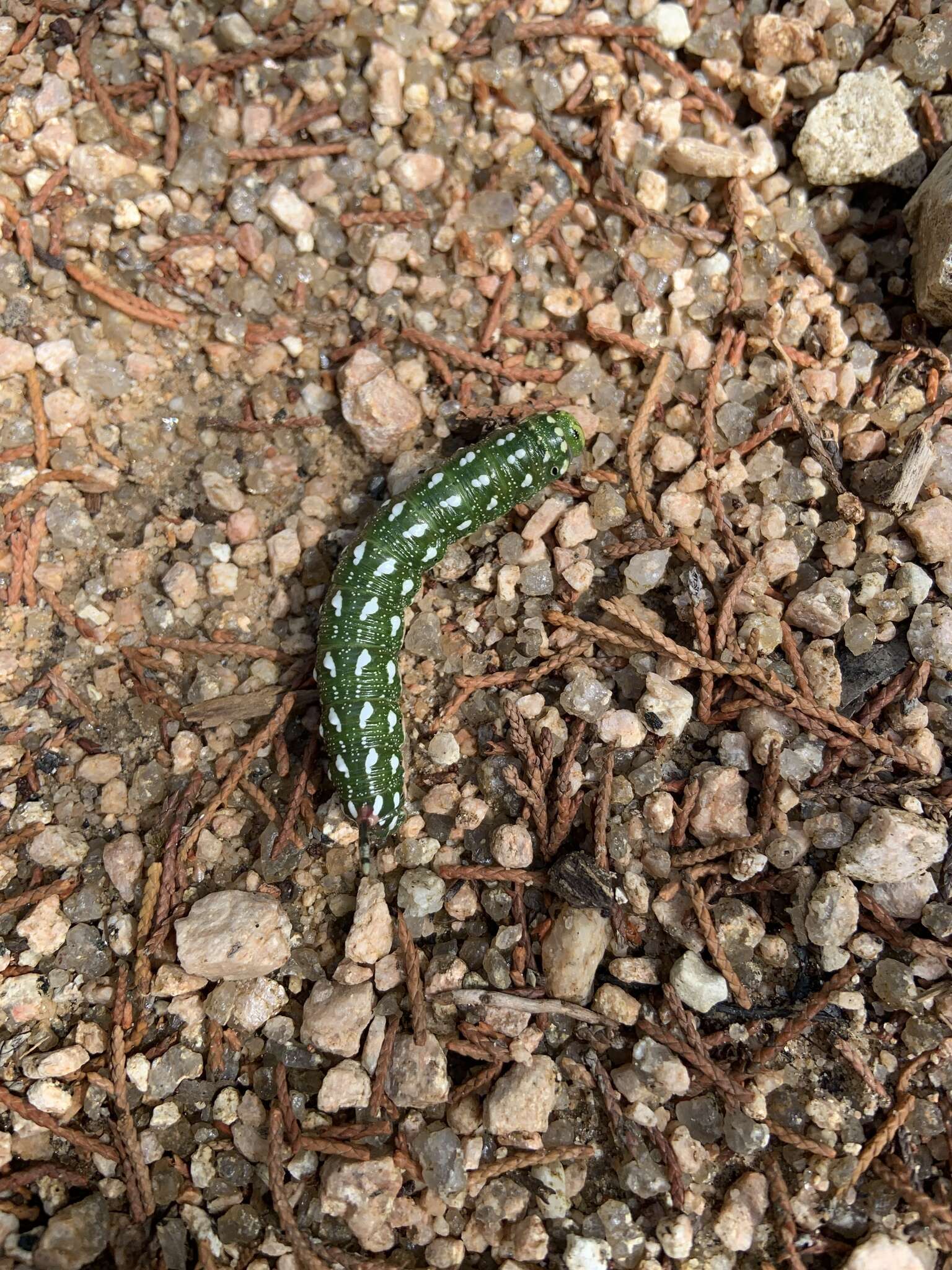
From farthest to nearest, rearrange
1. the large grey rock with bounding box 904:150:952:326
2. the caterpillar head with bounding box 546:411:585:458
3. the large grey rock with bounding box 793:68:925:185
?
the large grey rock with bounding box 793:68:925:185 < the caterpillar head with bounding box 546:411:585:458 < the large grey rock with bounding box 904:150:952:326

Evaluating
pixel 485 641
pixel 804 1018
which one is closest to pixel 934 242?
pixel 485 641

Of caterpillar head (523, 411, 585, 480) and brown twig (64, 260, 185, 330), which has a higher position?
caterpillar head (523, 411, 585, 480)

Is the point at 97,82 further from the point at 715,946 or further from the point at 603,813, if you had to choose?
the point at 715,946

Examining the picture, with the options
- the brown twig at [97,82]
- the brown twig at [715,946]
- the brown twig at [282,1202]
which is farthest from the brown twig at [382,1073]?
the brown twig at [97,82]

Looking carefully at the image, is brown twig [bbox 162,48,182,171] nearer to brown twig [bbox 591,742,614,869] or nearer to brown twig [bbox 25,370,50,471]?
brown twig [bbox 25,370,50,471]

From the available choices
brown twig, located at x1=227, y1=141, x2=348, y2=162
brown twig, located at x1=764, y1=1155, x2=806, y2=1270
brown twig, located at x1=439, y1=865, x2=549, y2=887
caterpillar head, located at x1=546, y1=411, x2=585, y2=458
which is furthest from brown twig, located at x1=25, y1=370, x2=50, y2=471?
brown twig, located at x1=764, y1=1155, x2=806, y2=1270

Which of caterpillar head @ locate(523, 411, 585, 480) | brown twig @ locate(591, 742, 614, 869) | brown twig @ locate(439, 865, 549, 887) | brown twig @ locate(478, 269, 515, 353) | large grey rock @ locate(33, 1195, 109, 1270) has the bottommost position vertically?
large grey rock @ locate(33, 1195, 109, 1270)

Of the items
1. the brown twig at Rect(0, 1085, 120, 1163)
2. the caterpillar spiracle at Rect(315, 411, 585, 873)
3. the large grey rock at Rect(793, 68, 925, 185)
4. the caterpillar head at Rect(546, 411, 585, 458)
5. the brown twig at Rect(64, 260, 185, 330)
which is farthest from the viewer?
the brown twig at Rect(64, 260, 185, 330)

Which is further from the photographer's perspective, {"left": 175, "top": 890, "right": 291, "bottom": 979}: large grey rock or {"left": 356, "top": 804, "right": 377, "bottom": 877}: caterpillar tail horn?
{"left": 356, "top": 804, "right": 377, "bottom": 877}: caterpillar tail horn
